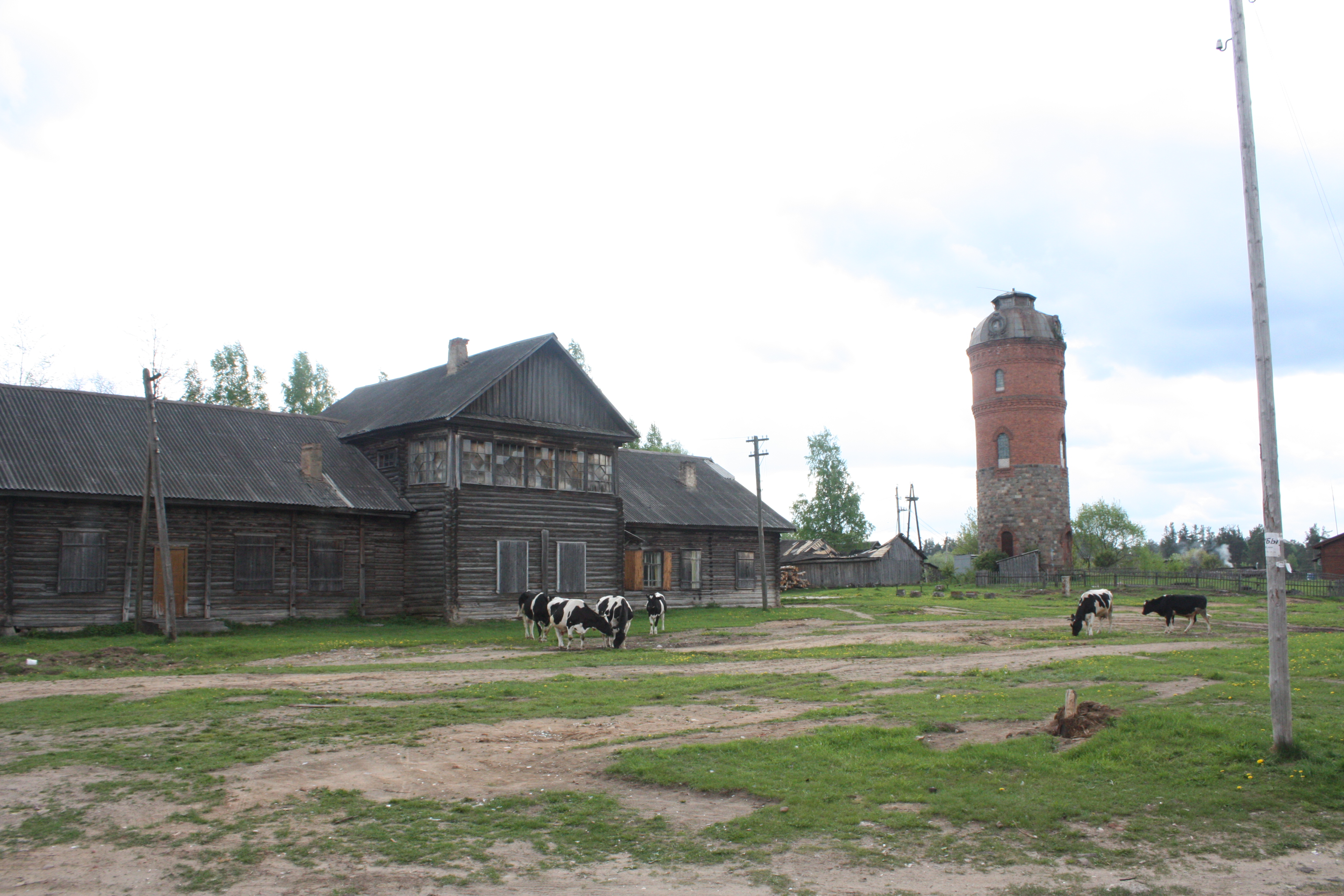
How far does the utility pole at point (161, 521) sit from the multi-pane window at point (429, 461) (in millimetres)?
8335

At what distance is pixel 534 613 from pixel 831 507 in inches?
2463

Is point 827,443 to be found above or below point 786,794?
above

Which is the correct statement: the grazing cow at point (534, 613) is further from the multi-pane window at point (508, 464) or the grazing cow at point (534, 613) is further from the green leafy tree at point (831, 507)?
the green leafy tree at point (831, 507)

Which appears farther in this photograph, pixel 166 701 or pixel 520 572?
pixel 520 572

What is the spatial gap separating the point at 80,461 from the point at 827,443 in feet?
223

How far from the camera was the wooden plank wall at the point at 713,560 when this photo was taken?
4084 centimetres

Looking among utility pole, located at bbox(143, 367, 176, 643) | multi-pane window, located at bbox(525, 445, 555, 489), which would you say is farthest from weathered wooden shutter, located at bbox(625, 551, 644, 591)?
utility pole, located at bbox(143, 367, 176, 643)

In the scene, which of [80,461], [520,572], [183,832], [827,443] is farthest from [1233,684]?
[827,443]

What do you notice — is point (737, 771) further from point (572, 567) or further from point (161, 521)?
point (572, 567)

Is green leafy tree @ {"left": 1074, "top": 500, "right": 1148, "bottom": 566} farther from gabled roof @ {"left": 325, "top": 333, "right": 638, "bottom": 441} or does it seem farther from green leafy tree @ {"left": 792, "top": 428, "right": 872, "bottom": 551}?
gabled roof @ {"left": 325, "top": 333, "right": 638, "bottom": 441}

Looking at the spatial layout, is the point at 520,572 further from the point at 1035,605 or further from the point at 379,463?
the point at 1035,605

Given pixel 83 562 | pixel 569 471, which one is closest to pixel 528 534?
pixel 569 471

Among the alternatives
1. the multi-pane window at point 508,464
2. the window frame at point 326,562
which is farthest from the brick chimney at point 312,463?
the multi-pane window at point 508,464

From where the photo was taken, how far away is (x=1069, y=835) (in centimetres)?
786
